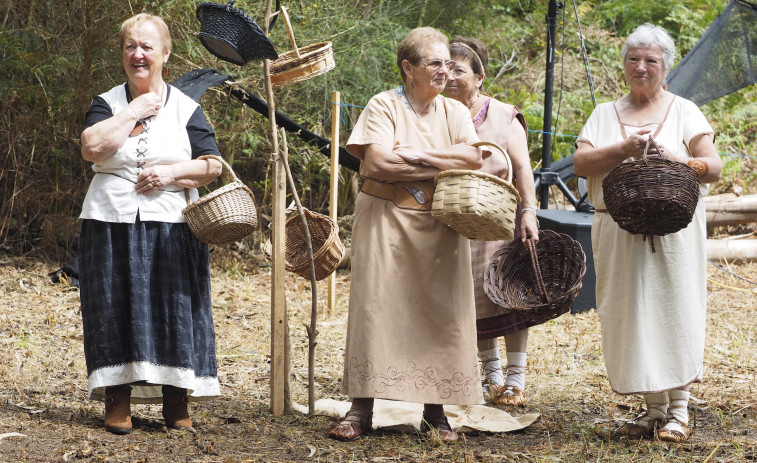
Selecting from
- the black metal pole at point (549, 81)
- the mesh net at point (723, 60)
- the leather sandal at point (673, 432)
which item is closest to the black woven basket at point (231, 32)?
the leather sandal at point (673, 432)

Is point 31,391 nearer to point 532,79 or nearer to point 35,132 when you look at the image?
point 35,132

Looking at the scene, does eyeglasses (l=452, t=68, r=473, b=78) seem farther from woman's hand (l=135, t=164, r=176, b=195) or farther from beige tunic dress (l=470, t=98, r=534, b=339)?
woman's hand (l=135, t=164, r=176, b=195)

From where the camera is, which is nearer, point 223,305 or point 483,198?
point 483,198

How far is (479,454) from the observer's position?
3670mm

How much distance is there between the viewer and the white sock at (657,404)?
12.8 ft

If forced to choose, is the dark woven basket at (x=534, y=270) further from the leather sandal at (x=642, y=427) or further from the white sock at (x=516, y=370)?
the leather sandal at (x=642, y=427)

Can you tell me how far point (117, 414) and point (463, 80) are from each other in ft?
8.04

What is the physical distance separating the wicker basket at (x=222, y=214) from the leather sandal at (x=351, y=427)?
94 centimetres

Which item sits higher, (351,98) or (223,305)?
(351,98)

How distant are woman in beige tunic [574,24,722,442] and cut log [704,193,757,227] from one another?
608cm

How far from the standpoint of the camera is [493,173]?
15.2ft

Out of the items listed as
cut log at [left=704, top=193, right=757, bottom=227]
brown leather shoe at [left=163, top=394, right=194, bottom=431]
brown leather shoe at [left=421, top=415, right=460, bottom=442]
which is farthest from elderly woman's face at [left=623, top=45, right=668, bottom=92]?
cut log at [left=704, top=193, right=757, bottom=227]

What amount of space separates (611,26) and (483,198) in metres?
9.94

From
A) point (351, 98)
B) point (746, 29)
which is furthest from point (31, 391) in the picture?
point (746, 29)
